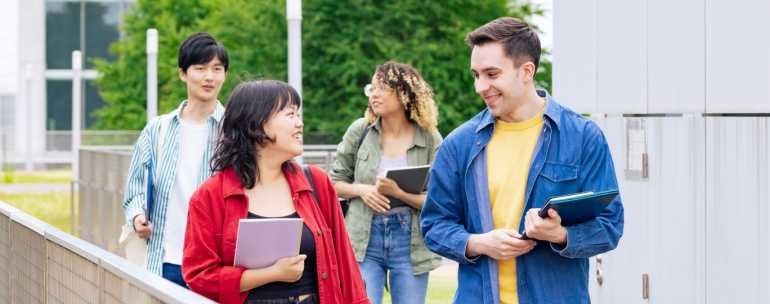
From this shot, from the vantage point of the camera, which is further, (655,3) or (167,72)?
(167,72)

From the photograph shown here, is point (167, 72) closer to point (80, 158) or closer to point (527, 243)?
point (80, 158)

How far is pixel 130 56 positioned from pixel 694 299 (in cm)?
5906

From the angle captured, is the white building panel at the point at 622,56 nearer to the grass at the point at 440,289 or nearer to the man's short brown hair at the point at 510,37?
the man's short brown hair at the point at 510,37

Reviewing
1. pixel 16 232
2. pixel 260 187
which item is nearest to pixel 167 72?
pixel 16 232

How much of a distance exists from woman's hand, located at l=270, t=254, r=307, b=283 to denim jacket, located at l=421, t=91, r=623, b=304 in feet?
1.59

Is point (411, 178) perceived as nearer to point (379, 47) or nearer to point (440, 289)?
point (440, 289)

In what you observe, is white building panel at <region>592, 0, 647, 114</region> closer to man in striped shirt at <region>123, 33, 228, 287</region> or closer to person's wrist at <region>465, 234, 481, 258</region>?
man in striped shirt at <region>123, 33, 228, 287</region>

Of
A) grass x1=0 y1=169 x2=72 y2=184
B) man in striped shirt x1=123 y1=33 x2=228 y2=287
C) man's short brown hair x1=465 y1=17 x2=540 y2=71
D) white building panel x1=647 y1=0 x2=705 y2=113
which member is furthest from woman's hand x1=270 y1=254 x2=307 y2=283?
grass x1=0 y1=169 x2=72 y2=184

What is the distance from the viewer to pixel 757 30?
7.77 meters

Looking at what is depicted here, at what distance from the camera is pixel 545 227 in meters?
6.25

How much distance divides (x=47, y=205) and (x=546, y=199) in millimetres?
34299

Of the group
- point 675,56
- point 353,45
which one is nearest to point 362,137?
point 675,56

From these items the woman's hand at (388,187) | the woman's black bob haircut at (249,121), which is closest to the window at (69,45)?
the woman's hand at (388,187)

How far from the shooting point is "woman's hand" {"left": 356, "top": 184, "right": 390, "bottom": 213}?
1009 cm
